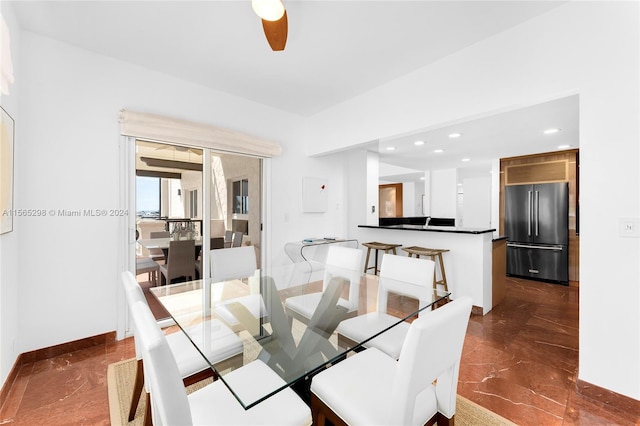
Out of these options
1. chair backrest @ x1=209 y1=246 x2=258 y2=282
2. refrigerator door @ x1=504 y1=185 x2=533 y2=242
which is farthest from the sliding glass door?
refrigerator door @ x1=504 y1=185 x2=533 y2=242

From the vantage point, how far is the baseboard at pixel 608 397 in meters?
1.70

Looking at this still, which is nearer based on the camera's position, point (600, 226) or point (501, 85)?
point (600, 226)

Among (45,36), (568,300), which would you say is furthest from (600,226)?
(45,36)

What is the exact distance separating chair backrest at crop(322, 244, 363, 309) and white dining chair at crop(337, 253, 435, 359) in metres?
0.22

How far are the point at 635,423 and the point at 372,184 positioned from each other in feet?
12.2

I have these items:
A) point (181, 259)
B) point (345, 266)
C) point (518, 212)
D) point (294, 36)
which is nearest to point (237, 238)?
point (181, 259)

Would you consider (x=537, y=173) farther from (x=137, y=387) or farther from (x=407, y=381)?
(x=137, y=387)

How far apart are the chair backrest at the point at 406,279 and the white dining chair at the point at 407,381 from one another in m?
0.62

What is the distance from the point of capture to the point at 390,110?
3.12 meters

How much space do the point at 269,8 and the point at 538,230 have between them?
5.30 meters

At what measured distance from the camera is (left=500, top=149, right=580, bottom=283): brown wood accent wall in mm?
4527

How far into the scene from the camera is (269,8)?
148 cm

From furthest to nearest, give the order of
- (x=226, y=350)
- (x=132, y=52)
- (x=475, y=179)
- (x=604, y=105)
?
(x=475, y=179) < (x=132, y=52) < (x=604, y=105) < (x=226, y=350)

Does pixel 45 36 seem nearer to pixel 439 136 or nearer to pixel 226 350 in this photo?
pixel 226 350
